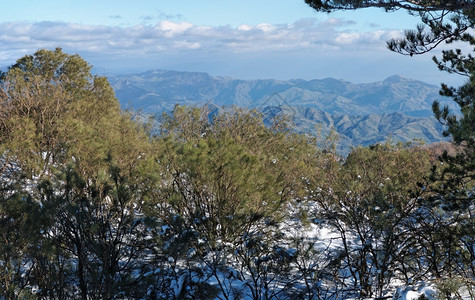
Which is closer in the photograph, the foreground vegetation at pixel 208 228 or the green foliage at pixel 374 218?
the foreground vegetation at pixel 208 228

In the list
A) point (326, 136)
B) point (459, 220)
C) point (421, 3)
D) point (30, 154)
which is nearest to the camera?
point (421, 3)

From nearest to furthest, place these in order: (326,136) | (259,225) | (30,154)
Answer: (259,225) → (30,154) → (326,136)

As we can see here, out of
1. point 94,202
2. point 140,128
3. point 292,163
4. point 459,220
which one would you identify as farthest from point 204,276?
point 140,128

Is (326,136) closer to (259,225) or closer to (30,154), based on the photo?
(259,225)

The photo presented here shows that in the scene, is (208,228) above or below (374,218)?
below

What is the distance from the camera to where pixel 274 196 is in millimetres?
9211

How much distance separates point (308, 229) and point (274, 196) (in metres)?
2.20

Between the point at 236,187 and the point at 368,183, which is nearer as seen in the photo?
the point at 236,187

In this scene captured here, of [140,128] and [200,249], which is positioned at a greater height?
[140,128]

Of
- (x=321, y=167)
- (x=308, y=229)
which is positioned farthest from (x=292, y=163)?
(x=308, y=229)

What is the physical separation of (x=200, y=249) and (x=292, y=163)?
Result: 400cm

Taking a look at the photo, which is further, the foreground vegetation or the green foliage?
the green foliage

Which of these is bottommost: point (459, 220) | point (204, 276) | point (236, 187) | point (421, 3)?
point (204, 276)

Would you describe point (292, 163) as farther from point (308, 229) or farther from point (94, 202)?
point (94, 202)
